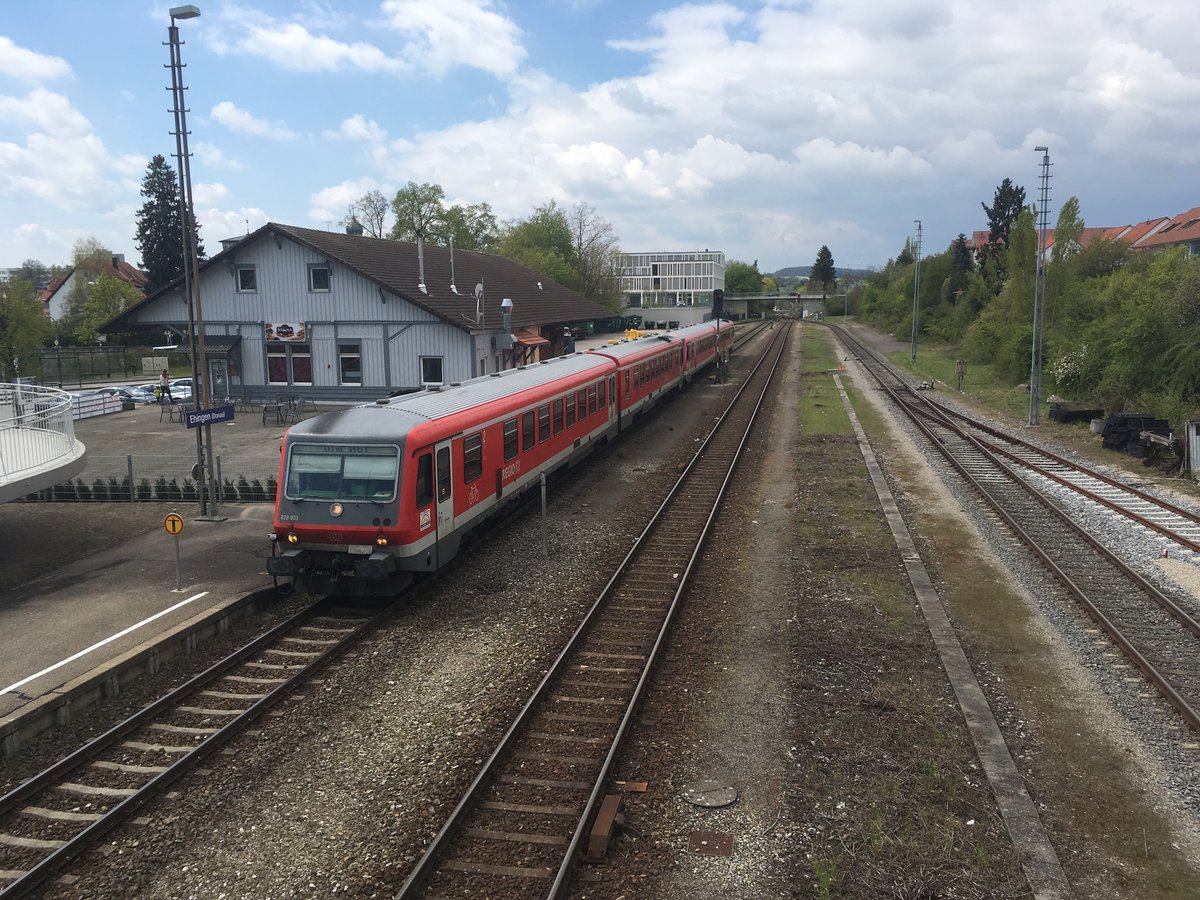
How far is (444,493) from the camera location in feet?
43.4

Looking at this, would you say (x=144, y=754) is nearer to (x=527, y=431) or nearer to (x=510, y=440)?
(x=510, y=440)

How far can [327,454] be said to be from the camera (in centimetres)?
1245

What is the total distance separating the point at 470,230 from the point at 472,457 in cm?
7831

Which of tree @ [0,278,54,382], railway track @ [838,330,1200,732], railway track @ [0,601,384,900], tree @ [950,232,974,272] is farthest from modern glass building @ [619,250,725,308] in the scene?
railway track @ [0,601,384,900]

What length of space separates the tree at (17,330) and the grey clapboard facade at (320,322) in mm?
13759

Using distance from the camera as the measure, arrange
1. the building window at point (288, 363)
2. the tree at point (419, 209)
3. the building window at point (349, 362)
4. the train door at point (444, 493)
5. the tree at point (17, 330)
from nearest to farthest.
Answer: the train door at point (444, 493) < the building window at point (349, 362) < the building window at point (288, 363) < the tree at point (17, 330) < the tree at point (419, 209)

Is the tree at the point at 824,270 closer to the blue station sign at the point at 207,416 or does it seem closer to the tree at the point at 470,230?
the tree at the point at 470,230

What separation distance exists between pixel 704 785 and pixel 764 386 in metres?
36.5

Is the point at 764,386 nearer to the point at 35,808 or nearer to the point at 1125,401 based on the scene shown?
the point at 1125,401

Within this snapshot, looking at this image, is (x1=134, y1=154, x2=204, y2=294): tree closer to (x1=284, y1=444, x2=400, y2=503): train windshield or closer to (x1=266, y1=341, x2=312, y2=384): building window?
(x1=266, y1=341, x2=312, y2=384): building window

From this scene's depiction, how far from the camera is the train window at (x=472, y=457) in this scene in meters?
14.0

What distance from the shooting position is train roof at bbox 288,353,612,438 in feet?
41.3

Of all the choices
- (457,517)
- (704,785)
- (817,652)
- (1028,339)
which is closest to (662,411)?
(1028,339)

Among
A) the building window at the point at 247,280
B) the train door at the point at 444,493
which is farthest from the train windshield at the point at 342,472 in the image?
the building window at the point at 247,280
